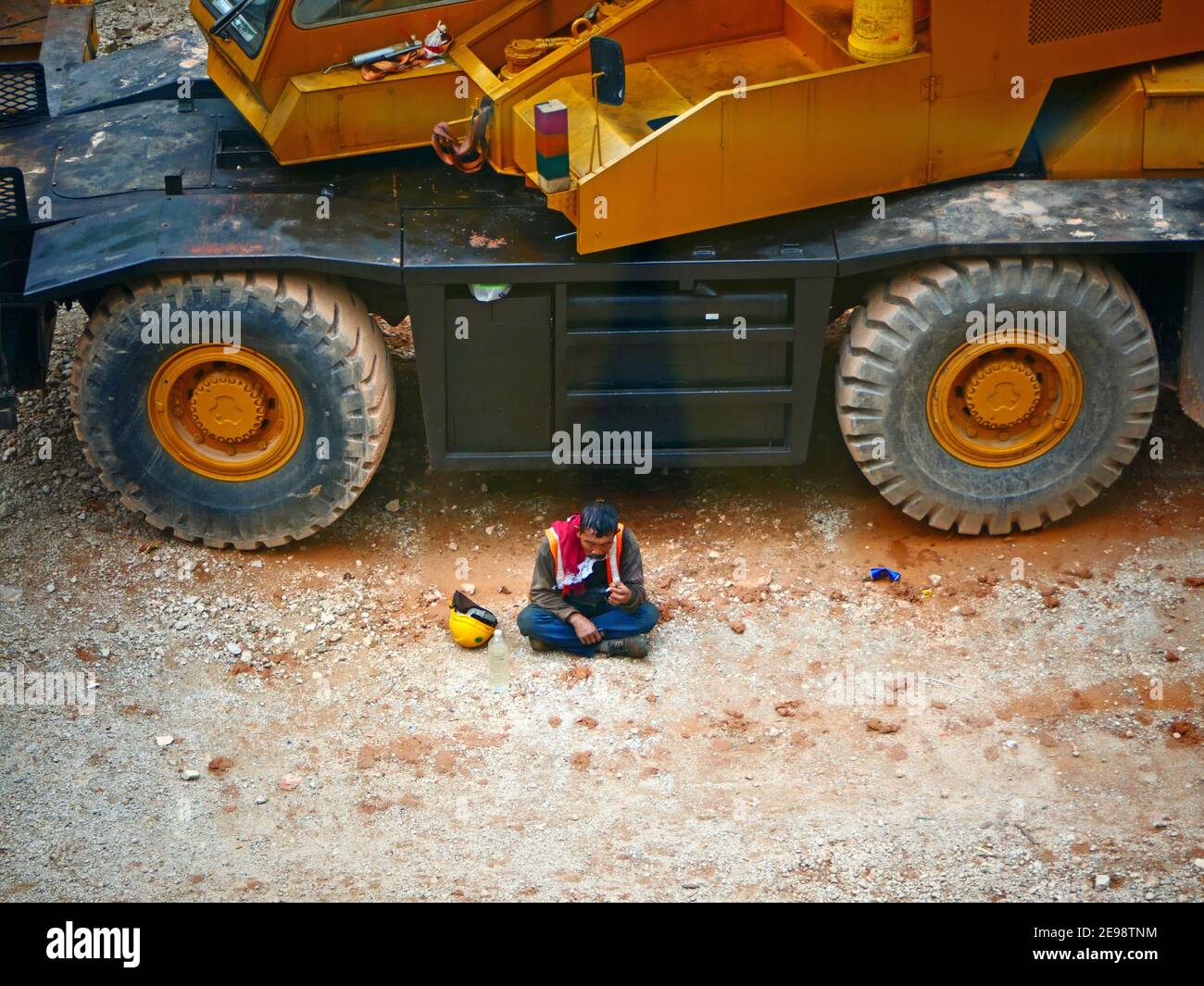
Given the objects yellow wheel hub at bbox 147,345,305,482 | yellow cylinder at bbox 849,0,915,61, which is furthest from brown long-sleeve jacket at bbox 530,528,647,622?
yellow cylinder at bbox 849,0,915,61

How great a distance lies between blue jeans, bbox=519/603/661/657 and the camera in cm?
815

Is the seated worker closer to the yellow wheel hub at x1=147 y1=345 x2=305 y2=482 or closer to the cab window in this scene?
the yellow wheel hub at x1=147 y1=345 x2=305 y2=482

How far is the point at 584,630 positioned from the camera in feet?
26.4

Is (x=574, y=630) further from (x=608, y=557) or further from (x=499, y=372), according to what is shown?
(x=499, y=372)

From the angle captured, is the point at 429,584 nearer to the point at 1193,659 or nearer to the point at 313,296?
the point at 313,296

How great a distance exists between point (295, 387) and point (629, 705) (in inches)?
90.0

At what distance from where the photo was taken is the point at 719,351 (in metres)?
8.54

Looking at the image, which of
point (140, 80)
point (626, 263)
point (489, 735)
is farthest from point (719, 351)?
point (140, 80)

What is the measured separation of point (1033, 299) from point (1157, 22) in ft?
4.54

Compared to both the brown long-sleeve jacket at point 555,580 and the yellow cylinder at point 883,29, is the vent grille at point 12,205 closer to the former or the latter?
the brown long-sleeve jacket at point 555,580

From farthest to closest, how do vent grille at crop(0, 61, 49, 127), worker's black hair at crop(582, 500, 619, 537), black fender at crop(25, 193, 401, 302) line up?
vent grille at crop(0, 61, 49, 127) → black fender at crop(25, 193, 401, 302) → worker's black hair at crop(582, 500, 619, 537)

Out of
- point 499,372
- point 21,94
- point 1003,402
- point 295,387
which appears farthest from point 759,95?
point 21,94

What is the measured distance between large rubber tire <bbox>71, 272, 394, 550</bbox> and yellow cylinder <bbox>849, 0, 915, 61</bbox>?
2673 mm

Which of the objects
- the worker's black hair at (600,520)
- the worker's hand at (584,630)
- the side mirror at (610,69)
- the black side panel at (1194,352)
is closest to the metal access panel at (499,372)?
the worker's black hair at (600,520)
